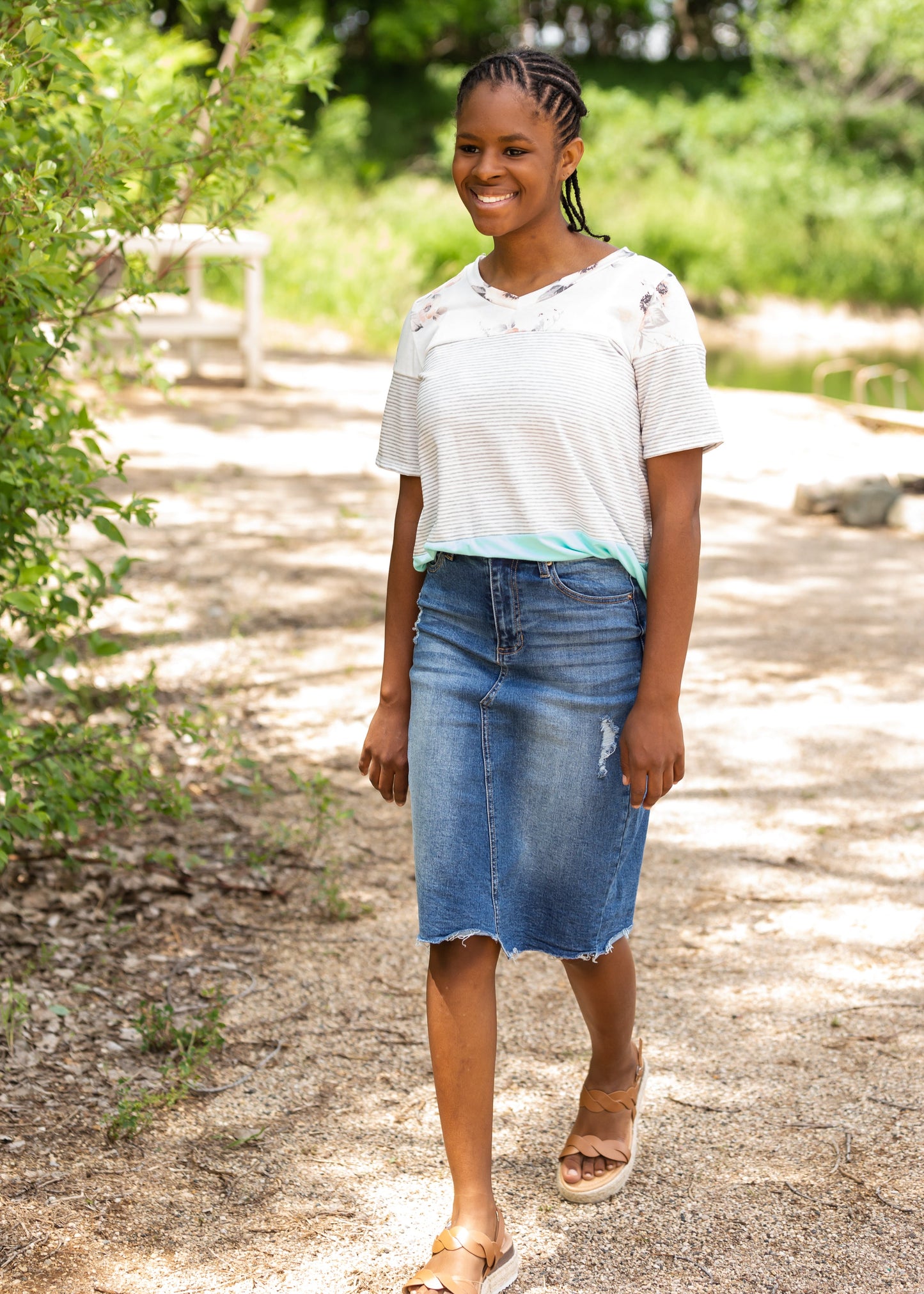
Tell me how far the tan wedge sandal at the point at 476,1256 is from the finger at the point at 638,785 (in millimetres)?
677

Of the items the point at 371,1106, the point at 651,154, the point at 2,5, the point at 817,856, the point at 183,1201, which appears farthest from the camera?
the point at 651,154

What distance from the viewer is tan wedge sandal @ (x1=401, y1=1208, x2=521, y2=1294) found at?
2031 millimetres

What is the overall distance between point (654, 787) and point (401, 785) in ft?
1.48

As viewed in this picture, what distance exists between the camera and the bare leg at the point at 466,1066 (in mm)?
2074

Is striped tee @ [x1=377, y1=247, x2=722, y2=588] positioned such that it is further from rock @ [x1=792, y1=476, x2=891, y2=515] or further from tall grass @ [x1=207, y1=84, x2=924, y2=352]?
tall grass @ [x1=207, y1=84, x2=924, y2=352]

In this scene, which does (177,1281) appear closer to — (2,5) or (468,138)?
(468,138)

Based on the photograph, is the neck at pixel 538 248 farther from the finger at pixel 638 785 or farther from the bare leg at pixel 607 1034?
the bare leg at pixel 607 1034

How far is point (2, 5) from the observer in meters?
2.50

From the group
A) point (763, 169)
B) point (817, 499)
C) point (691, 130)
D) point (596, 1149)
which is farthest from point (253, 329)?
point (691, 130)

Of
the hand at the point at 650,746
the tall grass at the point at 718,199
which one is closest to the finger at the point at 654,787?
the hand at the point at 650,746

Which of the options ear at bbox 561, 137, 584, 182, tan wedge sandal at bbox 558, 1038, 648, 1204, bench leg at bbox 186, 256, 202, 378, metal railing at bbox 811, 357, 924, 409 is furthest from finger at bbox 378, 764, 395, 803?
metal railing at bbox 811, 357, 924, 409

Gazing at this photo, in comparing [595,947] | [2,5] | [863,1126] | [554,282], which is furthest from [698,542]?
[2,5]

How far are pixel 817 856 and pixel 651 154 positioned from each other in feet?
84.0

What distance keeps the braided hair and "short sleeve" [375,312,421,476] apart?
35cm
